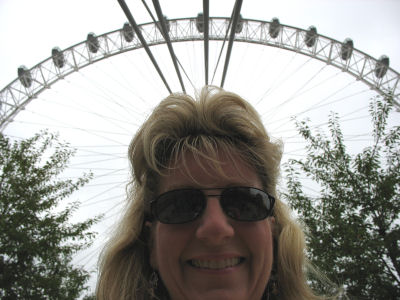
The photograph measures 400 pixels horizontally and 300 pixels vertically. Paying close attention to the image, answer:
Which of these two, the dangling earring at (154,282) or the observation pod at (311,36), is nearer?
the dangling earring at (154,282)

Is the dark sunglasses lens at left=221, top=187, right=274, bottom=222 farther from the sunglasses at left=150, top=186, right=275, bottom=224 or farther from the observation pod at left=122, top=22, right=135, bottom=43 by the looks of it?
the observation pod at left=122, top=22, right=135, bottom=43

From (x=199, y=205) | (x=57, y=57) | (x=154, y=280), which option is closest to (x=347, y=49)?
(x=57, y=57)

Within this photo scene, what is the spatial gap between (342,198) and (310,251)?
4.98ft

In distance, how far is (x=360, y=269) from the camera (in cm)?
567

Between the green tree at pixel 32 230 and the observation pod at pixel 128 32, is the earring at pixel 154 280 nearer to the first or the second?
the green tree at pixel 32 230

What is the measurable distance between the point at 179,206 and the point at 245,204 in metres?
0.38

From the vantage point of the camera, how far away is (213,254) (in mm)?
1596

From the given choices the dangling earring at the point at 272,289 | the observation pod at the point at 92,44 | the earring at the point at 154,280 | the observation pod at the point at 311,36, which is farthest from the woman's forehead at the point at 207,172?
the observation pod at the point at 92,44

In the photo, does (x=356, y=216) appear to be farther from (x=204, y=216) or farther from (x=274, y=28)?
(x=274, y=28)

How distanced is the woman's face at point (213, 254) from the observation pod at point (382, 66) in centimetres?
2198

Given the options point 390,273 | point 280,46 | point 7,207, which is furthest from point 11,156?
point 280,46

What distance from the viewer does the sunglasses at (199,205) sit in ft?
5.46

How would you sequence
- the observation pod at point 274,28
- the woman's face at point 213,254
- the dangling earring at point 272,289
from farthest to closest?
the observation pod at point 274,28 < the dangling earring at point 272,289 < the woman's face at point 213,254

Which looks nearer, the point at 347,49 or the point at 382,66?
the point at 382,66
